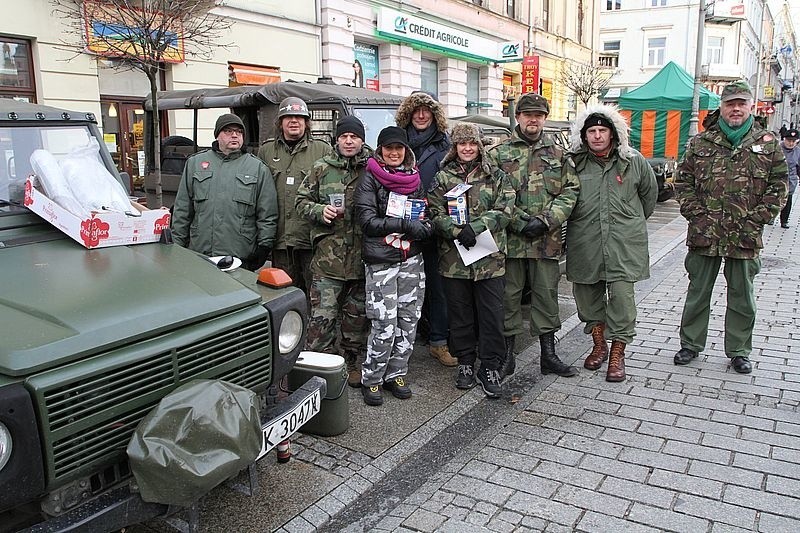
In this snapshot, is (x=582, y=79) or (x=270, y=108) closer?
(x=270, y=108)

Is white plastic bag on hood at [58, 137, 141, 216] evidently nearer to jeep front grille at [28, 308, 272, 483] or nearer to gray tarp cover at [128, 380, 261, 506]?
jeep front grille at [28, 308, 272, 483]

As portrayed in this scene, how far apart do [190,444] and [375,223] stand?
86.0 inches

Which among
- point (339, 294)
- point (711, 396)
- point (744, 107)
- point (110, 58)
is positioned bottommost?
point (711, 396)

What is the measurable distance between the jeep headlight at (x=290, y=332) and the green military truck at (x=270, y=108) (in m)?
3.84

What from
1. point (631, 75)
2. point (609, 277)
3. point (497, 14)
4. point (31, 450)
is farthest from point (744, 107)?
point (631, 75)

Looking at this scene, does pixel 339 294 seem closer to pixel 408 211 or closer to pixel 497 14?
pixel 408 211

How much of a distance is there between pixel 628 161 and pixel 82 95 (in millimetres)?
10306

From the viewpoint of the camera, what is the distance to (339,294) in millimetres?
4840

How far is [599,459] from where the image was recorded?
12.8 ft

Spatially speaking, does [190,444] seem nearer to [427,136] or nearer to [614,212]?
[427,136]

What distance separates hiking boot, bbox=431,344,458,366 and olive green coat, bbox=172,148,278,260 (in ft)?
5.40

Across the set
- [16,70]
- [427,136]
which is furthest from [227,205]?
[16,70]

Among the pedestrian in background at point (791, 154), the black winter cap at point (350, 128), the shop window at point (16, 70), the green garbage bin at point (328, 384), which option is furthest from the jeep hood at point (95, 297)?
the pedestrian in background at point (791, 154)

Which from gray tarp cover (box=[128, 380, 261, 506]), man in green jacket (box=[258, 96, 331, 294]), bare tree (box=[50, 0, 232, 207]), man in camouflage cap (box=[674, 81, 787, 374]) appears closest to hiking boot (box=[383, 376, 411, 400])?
man in green jacket (box=[258, 96, 331, 294])
